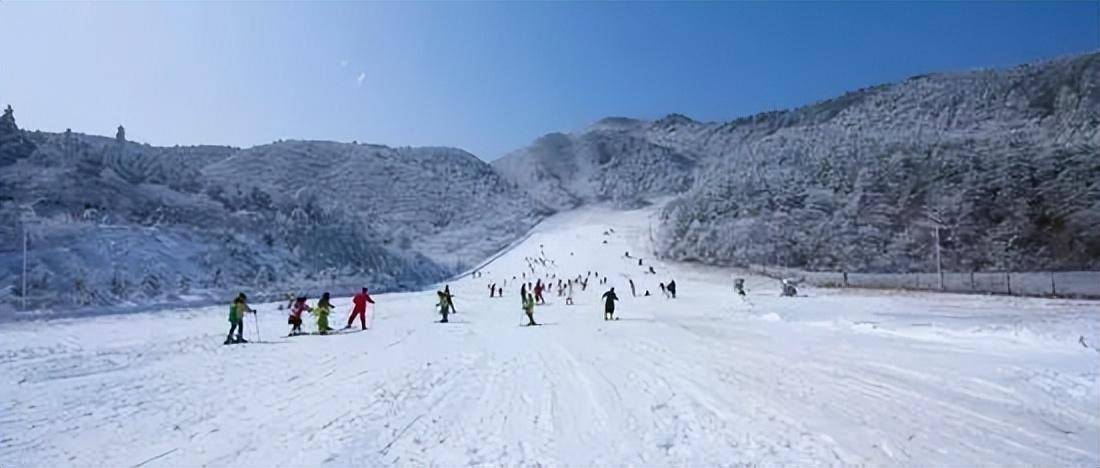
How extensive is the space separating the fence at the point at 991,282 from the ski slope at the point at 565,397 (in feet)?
51.4

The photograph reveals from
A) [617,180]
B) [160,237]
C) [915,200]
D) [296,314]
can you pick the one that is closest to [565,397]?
[296,314]

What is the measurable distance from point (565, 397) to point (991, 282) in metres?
36.4

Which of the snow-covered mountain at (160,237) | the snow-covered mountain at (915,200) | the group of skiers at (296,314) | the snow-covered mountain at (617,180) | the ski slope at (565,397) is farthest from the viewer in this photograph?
the snow-covered mountain at (617,180)

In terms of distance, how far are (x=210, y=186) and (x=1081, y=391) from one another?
65.7 meters

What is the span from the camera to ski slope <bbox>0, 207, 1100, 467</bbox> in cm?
637

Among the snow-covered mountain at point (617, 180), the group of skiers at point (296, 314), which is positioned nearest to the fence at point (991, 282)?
the group of skiers at point (296, 314)

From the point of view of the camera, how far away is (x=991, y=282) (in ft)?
119

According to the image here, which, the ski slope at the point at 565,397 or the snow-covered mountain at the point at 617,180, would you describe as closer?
the ski slope at the point at 565,397

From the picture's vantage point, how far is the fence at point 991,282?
32.1 metres

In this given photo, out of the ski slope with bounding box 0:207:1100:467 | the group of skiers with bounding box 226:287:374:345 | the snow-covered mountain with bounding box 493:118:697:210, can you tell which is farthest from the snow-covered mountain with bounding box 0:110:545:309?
the snow-covered mountain with bounding box 493:118:697:210

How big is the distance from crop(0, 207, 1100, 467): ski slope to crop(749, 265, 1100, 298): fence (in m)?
15.7

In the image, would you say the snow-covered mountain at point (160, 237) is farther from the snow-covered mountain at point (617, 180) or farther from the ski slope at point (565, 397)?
the snow-covered mountain at point (617, 180)

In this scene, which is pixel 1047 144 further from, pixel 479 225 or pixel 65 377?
pixel 65 377

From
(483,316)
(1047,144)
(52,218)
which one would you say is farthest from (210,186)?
(1047,144)
